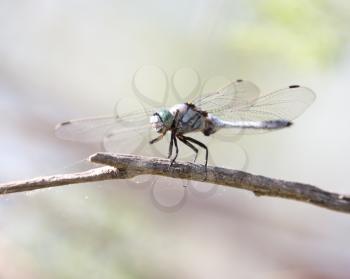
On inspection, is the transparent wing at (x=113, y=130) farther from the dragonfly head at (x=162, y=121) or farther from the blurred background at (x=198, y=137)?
the blurred background at (x=198, y=137)

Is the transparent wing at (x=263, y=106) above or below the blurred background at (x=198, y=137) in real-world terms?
above

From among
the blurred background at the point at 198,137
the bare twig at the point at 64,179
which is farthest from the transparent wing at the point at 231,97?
the bare twig at the point at 64,179

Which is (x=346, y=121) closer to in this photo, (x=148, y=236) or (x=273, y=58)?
(x=273, y=58)

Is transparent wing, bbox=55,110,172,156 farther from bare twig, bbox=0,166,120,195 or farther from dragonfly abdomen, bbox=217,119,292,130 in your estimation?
bare twig, bbox=0,166,120,195

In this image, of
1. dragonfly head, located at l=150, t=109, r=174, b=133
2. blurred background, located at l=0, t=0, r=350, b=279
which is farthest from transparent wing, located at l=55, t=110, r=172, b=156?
blurred background, located at l=0, t=0, r=350, b=279

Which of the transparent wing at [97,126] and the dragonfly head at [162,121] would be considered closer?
the dragonfly head at [162,121]

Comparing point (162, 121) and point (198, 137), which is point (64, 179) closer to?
point (162, 121)

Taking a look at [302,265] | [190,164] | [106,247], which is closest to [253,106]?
[190,164]
